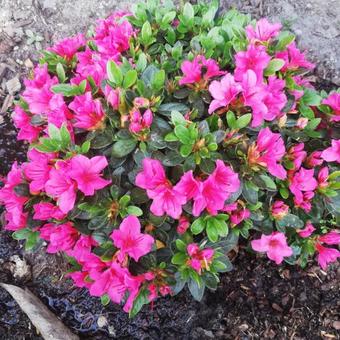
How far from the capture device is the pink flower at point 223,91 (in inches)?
72.6

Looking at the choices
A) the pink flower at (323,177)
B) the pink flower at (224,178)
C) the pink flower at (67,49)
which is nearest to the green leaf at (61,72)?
the pink flower at (67,49)

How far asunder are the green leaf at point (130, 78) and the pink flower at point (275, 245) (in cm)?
84

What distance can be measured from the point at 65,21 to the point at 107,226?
234cm

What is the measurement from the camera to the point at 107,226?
6.22 feet

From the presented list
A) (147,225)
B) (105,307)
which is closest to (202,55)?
(147,225)

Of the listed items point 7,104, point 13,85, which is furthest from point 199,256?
point 13,85

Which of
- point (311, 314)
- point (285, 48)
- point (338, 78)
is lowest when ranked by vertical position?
Answer: point (311, 314)

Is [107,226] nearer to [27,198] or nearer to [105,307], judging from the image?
[27,198]

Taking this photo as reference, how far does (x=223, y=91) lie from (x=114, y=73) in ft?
1.45

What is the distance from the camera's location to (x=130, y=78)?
190 cm

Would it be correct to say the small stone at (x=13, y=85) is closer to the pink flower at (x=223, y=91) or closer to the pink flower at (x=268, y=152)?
the pink flower at (x=223, y=91)

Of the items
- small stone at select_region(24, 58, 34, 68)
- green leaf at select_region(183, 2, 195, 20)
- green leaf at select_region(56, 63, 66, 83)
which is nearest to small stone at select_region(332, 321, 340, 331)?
green leaf at select_region(183, 2, 195, 20)

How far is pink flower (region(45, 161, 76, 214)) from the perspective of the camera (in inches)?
68.5

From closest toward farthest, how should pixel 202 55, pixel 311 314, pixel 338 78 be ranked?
1. pixel 202 55
2. pixel 311 314
3. pixel 338 78
